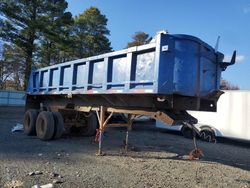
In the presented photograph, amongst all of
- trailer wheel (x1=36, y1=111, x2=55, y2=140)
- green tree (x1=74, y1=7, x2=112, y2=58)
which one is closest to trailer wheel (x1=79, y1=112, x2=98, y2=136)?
trailer wheel (x1=36, y1=111, x2=55, y2=140)

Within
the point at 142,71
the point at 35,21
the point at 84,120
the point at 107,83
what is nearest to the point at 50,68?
the point at 84,120

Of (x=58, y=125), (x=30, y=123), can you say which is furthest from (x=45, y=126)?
(x=30, y=123)

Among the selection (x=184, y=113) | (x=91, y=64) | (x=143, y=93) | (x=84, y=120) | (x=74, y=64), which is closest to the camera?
(x=143, y=93)

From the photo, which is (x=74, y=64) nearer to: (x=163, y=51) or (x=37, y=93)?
(x=37, y=93)

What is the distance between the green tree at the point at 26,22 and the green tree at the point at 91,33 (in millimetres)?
5361

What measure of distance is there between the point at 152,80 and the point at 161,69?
34 cm

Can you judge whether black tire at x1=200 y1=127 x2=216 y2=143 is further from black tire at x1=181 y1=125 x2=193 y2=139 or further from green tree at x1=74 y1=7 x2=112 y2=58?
green tree at x1=74 y1=7 x2=112 y2=58

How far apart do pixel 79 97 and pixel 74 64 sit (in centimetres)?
108

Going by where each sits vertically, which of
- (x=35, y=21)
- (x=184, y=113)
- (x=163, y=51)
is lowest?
(x=184, y=113)

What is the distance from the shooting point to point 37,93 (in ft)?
46.9

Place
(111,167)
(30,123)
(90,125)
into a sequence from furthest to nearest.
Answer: (90,125) < (30,123) < (111,167)

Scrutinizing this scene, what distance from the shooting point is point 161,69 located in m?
7.93

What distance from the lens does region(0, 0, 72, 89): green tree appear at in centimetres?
3372

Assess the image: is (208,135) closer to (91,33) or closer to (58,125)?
(58,125)
